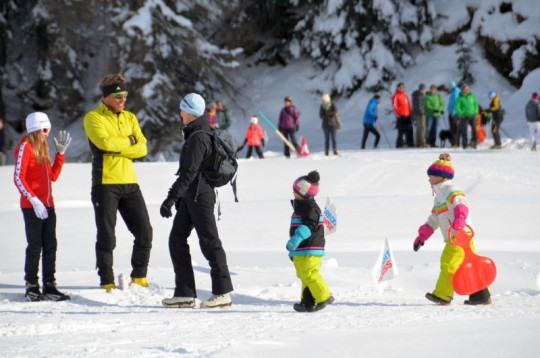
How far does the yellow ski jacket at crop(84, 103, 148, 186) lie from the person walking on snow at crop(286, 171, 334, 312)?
1463 mm

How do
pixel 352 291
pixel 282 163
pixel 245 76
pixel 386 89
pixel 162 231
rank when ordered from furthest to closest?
pixel 245 76 < pixel 386 89 < pixel 282 163 < pixel 162 231 < pixel 352 291

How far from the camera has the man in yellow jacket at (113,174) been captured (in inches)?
290

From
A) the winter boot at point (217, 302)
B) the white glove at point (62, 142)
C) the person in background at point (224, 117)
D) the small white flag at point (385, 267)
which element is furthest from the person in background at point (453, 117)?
the winter boot at point (217, 302)

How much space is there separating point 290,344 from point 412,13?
24.9 m

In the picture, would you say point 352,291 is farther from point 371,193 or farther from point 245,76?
point 245,76

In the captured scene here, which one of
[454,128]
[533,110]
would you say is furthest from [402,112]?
[533,110]

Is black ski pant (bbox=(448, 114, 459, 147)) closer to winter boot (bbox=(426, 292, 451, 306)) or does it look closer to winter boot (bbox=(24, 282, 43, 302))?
winter boot (bbox=(426, 292, 451, 306))

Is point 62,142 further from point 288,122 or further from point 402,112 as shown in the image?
point 402,112

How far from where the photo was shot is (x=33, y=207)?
7.36 meters

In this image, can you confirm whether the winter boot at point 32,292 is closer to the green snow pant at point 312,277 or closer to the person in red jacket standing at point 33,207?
the person in red jacket standing at point 33,207

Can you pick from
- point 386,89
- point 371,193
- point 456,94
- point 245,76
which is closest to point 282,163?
point 371,193

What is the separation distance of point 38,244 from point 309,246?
226 cm

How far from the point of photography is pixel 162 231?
39.7 ft

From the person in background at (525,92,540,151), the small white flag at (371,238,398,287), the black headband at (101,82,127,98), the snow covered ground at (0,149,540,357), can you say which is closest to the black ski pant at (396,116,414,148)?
the person in background at (525,92,540,151)
